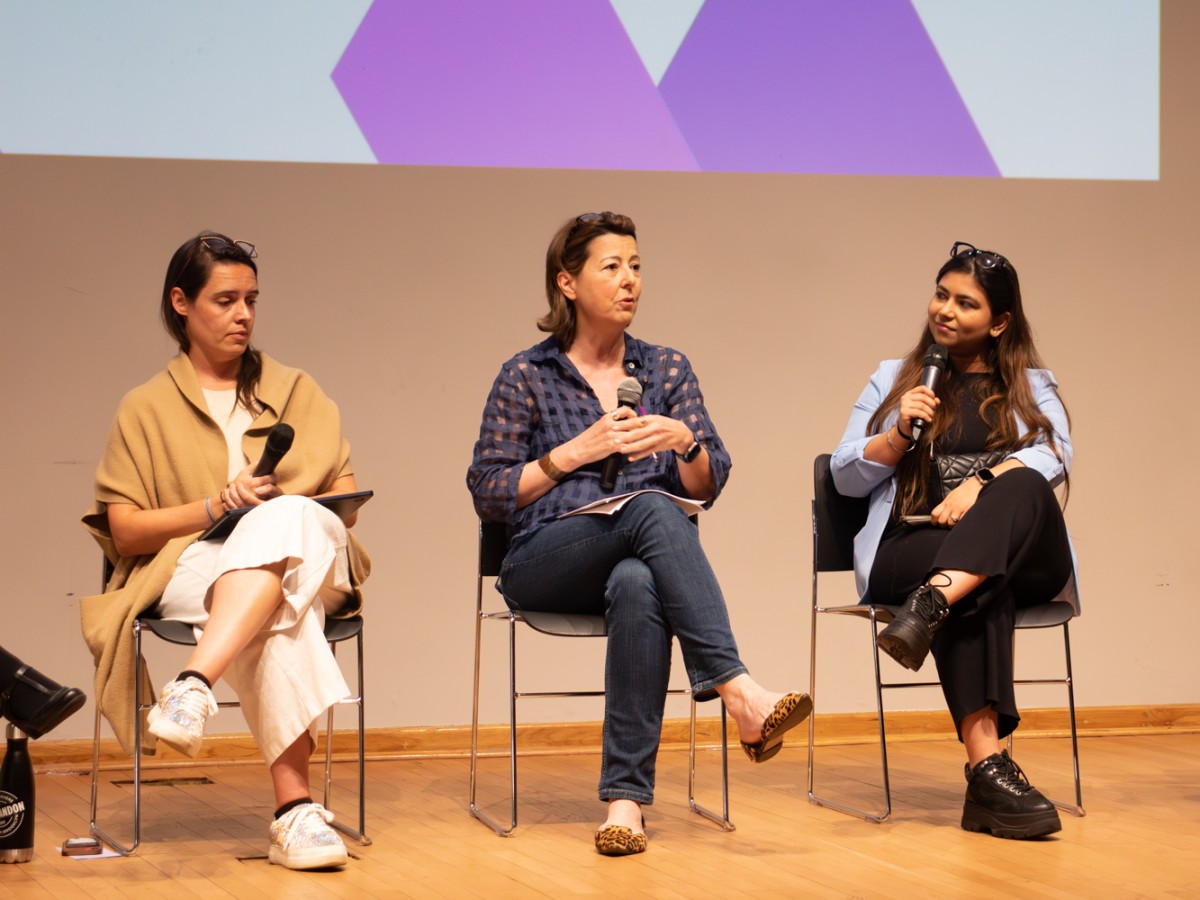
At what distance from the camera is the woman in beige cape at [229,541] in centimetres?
247

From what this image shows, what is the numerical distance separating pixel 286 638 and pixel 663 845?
0.79 metres

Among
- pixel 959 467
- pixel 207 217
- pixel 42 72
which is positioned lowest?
pixel 959 467

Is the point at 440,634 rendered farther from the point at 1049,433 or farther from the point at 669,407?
the point at 1049,433

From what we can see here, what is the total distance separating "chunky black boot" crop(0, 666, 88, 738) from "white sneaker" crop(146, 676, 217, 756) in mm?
210

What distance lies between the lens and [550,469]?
2844 mm

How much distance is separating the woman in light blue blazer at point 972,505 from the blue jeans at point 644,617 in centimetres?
35

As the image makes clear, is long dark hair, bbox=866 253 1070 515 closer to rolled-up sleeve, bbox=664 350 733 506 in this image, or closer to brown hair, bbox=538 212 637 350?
rolled-up sleeve, bbox=664 350 733 506

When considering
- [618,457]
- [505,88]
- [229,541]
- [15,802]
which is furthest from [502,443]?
[505,88]

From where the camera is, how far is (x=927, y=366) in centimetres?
302

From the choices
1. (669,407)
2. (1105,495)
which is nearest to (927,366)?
(669,407)

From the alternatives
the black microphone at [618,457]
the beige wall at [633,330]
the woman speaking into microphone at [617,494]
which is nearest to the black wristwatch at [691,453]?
the woman speaking into microphone at [617,494]

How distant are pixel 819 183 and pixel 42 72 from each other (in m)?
2.06

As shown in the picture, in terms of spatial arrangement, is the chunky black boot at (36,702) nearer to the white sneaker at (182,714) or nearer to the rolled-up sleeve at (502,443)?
the white sneaker at (182,714)

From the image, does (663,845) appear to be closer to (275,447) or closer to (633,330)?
(275,447)
